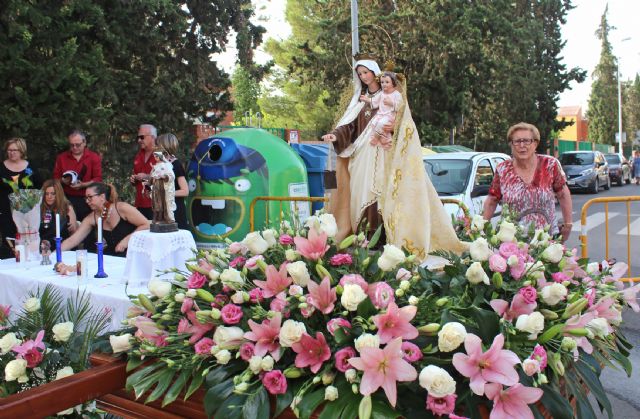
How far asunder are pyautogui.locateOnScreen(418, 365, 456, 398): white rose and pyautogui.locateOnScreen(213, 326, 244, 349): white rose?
1.68ft

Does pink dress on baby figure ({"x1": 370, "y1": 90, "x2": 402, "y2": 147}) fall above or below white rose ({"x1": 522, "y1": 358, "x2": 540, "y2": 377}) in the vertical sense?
above

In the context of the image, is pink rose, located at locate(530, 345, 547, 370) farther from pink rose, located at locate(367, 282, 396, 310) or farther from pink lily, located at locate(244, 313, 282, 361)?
pink lily, located at locate(244, 313, 282, 361)

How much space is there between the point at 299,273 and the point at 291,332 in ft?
0.67

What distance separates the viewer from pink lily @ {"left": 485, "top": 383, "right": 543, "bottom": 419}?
1.37m

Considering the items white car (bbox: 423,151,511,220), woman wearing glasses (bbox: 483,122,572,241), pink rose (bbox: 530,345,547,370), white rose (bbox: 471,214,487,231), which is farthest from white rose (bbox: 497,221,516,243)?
white car (bbox: 423,151,511,220)

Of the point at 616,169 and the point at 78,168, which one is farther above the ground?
the point at 78,168

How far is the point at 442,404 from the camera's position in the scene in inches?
53.5

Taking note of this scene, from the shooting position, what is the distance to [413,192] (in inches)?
131

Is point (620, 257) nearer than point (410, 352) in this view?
No

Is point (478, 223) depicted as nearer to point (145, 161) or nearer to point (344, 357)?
point (344, 357)

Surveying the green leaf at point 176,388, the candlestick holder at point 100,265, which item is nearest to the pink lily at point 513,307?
the green leaf at point 176,388

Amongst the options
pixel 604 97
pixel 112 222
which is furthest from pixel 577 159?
pixel 604 97

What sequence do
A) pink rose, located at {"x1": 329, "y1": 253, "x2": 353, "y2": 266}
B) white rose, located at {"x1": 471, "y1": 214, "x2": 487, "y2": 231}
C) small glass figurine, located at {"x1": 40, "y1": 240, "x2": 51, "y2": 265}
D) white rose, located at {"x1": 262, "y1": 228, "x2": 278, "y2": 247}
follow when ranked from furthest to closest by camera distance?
small glass figurine, located at {"x1": 40, "y1": 240, "x2": 51, "y2": 265}
white rose, located at {"x1": 471, "y1": 214, "x2": 487, "y2": 231}
white rose, located at {"x1": 262, "y1": 228, "x2": 278, "y2": 247}
pink rose, located at {"x1": 329, "y1": 253, "x2": 353, "y2": 266}

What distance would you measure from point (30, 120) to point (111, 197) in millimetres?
2795
